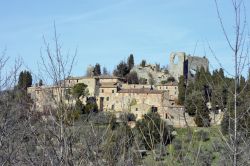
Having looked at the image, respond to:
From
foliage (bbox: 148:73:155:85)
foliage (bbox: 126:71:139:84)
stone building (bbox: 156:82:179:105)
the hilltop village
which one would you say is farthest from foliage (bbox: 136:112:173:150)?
foliage (bbox: 148:73:155:85)

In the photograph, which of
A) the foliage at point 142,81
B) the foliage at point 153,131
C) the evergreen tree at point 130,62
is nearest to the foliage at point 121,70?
the evergreen tree at point 130,62

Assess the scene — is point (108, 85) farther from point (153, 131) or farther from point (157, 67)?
point (153, 131)

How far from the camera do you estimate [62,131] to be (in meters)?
3.76

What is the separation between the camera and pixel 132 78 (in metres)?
57.6

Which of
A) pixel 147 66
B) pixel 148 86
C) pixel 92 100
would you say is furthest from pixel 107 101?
pixel 147 66

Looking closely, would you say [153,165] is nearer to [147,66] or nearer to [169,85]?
[169,85]

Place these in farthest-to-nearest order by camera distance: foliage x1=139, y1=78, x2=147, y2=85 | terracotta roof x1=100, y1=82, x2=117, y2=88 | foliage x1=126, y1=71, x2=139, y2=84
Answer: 1. foliage x1=139, y1=78, x2=147, y2=85
2. foliage x1=126, y1=71, x2=139, y2=84
3. terracotta roof x1=100, y1=82, x2=117, y2=88

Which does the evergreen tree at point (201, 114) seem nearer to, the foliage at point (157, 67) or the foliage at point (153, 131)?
the foliage at point (153, 131)

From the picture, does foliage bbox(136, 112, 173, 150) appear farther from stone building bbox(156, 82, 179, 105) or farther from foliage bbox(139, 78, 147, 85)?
foliage bbox(139, 78, 147, 85)

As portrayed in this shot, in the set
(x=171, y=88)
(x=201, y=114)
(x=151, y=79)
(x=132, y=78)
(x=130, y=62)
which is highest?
(x=130, y=62)

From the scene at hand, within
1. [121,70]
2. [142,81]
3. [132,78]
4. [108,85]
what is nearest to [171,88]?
[132,78]

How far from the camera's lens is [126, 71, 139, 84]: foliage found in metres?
59.1

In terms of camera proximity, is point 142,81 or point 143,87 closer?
point 143,87

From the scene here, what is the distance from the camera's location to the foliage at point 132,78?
5909 centimetres
